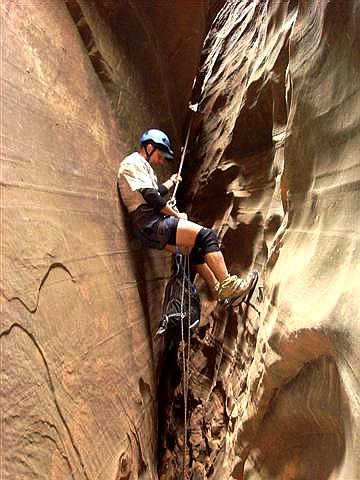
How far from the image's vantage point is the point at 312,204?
253cm

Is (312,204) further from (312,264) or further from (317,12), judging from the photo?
(317,12)

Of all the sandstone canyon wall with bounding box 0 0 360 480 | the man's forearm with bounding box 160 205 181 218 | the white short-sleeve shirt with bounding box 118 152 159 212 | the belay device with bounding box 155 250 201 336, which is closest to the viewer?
the sandstone canyon wall with bounding box 0 0 360 480

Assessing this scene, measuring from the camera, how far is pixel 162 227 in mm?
4152

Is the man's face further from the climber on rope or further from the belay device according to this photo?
the belay device

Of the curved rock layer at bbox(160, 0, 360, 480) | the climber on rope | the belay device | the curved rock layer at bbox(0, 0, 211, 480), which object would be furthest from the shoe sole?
the curved rock layer at bbox(0, 0, 211, 480)

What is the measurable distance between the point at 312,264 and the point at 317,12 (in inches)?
64.7

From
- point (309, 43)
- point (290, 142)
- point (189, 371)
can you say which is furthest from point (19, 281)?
point (189, 371)

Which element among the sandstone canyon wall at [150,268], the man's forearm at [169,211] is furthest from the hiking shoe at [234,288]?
the man's forearm at [169,211]

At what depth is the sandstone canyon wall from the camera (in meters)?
2.07

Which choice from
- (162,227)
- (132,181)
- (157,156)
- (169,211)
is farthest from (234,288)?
(157,156)

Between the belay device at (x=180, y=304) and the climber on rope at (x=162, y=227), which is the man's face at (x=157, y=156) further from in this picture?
the belay device at (x=180, y=304)

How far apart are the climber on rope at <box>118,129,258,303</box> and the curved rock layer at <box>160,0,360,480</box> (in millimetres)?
346

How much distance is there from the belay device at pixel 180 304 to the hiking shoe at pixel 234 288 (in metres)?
0.38

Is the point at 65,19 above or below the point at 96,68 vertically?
above
